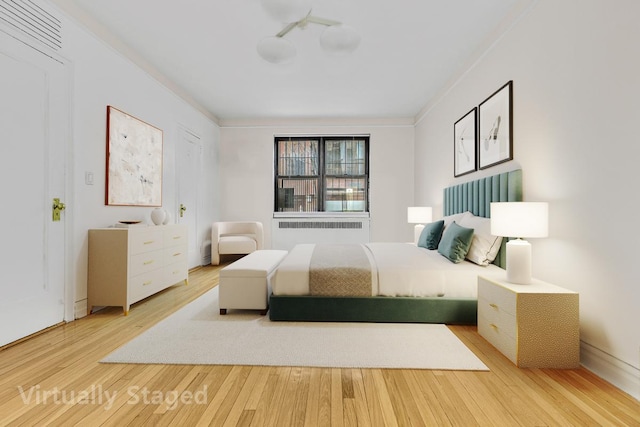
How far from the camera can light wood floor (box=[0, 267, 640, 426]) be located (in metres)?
1.40

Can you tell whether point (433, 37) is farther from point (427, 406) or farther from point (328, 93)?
Result: point (427, 406)

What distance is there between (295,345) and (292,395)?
579 mm

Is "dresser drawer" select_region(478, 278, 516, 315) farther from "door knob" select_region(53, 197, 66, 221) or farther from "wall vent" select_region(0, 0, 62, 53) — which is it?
"wall vent" select_region(0, 0, 62, 53)

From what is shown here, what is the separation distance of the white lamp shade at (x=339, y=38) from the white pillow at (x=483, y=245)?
1911 millimetres

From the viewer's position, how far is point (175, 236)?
375 cm

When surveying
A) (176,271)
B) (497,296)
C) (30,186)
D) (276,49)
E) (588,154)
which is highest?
(276,49)

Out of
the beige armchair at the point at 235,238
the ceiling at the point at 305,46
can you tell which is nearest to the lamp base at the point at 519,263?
the ceiling at the point at 305,46

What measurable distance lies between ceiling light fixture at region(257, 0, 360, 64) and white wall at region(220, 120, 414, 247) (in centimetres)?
365

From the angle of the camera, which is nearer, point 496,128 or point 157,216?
point 496,128

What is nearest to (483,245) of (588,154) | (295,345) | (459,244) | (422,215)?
(459,244)

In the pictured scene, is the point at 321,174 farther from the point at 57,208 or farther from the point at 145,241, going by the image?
the point at 57,208

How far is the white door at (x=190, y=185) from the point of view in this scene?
465 cm

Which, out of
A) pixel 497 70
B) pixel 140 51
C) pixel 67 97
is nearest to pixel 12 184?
pixel 67 97

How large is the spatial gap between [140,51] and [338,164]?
3774mm
